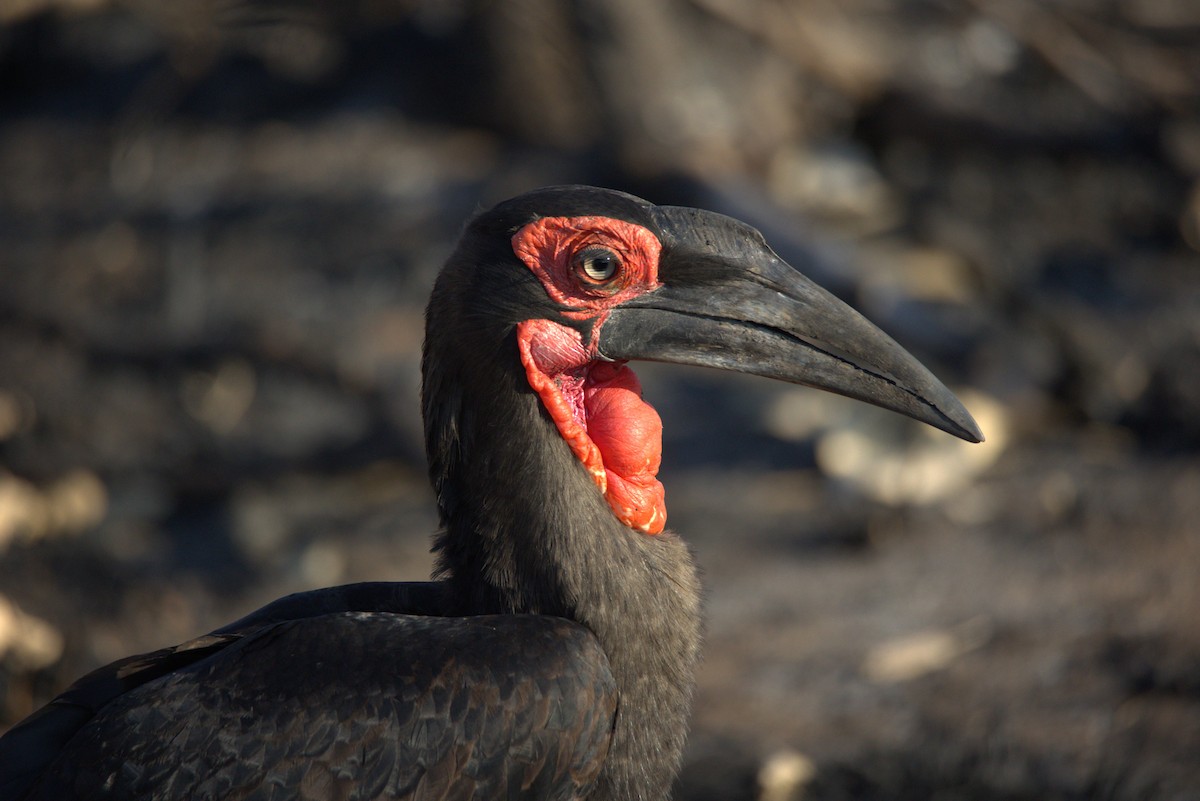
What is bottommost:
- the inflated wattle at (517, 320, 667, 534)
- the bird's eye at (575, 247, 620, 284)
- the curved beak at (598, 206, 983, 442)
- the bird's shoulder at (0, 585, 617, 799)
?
the bird's shoulder at (0, 585, 617, 799)

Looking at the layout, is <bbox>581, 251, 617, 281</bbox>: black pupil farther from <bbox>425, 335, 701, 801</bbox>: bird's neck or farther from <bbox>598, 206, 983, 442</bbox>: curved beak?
<bbox>425, 335, 701, 801</bbox>: bird's neck

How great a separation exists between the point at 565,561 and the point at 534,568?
2.5 inches

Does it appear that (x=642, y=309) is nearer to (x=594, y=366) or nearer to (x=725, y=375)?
(x=594, y=366)

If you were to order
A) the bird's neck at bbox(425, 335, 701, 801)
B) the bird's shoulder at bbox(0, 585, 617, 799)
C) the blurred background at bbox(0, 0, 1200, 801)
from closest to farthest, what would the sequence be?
1. the bird's shoulder at bbox(0, 585, 617, 799)
2. the bird's neck at bbox(425, 335, 701, 801)
3. the blurred background at bbox(0, 0, 1200, 801)

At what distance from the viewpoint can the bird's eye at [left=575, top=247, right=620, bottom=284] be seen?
2.38 meters

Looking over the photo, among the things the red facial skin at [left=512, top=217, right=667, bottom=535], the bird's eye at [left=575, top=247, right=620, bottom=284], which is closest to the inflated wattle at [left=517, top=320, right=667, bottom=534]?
the red facial skin at [left=512, top=217, right=667, bottom=535]

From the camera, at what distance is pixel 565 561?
7.78 ft

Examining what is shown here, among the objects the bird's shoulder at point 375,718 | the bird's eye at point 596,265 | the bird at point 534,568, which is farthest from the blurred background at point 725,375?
the bird's eye at point 596,265

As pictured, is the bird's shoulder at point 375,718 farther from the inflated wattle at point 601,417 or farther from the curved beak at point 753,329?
the curved beak at point 753,329

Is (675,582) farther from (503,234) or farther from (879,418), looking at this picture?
(879,418)

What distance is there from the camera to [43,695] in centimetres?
438

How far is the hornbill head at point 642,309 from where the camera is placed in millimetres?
2396

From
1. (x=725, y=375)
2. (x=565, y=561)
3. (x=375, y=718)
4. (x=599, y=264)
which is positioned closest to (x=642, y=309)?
(x=599, y=264)

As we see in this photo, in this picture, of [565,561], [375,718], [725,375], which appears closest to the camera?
[375,718]
